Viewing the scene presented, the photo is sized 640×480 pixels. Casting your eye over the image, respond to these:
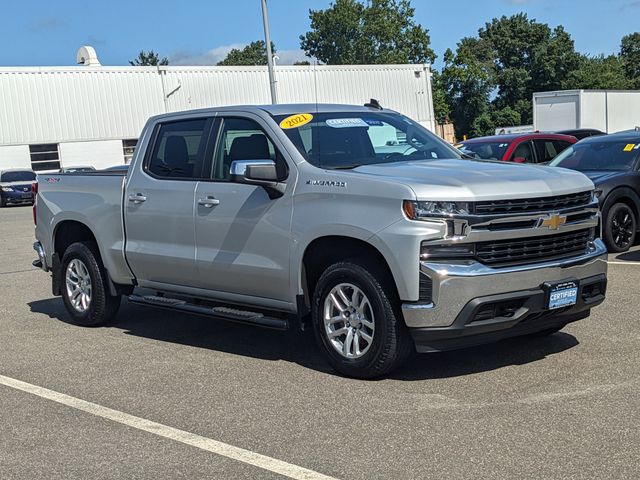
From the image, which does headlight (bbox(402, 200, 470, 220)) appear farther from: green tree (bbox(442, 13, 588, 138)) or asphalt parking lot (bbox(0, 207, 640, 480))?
green tree (bbox(442, 13, 588, 138))

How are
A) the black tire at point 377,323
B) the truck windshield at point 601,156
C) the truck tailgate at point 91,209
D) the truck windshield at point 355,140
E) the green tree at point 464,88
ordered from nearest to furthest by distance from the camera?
the black tire at point 377,323, the truck windshield at point 355,140, the truck tailgate at point 91,209, the truck windshield at point 601,156, the green tree at point 464,88

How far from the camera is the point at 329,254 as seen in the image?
21.5 ft

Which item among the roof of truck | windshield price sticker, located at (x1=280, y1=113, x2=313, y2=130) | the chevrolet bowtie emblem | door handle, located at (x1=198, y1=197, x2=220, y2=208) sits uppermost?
the roof of truck

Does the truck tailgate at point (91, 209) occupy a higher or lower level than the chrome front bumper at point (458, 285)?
higher

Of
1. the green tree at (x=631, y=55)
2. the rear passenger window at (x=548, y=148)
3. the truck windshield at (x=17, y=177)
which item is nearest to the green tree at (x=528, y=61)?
the green tree at (x=631, y=55)

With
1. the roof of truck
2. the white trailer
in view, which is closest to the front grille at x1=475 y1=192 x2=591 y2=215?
the roof of truck

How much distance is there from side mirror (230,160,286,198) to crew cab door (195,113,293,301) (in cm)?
6

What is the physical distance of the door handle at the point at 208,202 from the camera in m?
7.21

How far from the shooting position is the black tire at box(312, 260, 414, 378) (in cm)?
602

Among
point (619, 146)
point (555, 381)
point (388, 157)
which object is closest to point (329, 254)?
point (388, 157)

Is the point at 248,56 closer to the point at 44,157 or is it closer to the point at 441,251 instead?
the point at 44,157

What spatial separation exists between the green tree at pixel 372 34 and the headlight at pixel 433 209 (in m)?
86.2

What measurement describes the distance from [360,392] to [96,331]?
3540 mm

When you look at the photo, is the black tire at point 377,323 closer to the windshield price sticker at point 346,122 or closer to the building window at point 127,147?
the windshield price sticker at point 346,122
